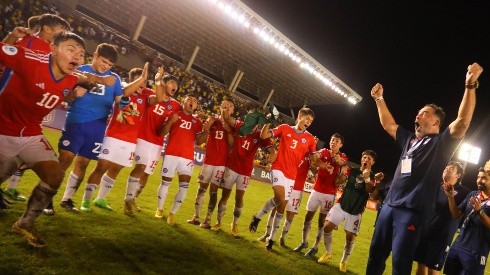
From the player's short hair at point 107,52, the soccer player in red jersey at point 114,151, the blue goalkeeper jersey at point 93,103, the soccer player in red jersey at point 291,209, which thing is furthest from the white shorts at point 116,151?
the soccer player in red jersey at point 291,209

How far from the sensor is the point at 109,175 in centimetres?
582

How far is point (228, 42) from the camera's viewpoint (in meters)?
23.1

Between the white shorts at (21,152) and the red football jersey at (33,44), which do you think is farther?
the red football jersey at (33,44)

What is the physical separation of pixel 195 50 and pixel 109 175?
65.4 ft

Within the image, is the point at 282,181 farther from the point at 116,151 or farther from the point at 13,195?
the point at 13,195

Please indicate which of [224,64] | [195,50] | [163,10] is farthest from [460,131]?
[224,64]

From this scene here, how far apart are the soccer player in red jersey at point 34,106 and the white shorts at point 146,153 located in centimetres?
257

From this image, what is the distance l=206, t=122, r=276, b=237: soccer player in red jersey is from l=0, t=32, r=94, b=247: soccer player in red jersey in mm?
3422

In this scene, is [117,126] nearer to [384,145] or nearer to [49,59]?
[49,59]

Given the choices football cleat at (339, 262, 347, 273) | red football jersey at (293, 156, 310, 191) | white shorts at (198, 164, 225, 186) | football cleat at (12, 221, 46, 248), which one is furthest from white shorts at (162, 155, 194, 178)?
football cleat at (339, 262, 347, 273)

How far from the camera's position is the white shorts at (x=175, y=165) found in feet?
20.7

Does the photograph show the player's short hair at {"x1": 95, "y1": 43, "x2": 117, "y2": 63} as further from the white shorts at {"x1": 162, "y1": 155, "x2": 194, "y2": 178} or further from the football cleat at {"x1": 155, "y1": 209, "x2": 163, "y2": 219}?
the football cleat at {"x1": 155, "y1": 209, "x2": 163, "y2": 219}

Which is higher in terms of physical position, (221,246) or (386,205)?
(386,205)

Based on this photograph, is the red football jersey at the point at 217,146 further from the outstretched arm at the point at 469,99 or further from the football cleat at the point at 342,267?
the outstretched arm at the point at 469,99
